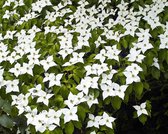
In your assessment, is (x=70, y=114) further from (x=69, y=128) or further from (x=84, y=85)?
(x=84, y=85)

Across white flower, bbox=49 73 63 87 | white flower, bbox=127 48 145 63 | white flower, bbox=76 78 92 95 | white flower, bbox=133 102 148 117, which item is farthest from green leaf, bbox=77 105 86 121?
white flower, bbox=127 48 145 63

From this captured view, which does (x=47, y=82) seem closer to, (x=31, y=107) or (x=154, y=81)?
(x=31, y=107)

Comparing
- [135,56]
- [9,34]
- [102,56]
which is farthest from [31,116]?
[9,34]

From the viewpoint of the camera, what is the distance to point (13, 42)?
9.22 feet

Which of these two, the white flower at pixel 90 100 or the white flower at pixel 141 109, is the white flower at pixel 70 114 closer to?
the white flower at pixel 90 100

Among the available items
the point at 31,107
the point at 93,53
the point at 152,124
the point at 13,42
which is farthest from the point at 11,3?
the point at 152,124

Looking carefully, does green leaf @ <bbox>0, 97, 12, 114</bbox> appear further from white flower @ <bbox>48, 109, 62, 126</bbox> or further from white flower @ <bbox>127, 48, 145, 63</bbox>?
white flower @ <bbox>127, 48, 145, 63</bbox>

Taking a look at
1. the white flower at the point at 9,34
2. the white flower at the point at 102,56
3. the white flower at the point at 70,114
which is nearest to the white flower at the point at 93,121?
the white flower at the point at 70,114

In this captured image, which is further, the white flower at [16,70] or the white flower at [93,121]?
the white flower at [16,70]

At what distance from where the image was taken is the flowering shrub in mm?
2152

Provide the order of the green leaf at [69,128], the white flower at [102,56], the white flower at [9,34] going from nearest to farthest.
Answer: the green leaf at [69,128] → the white flower at [102,56] → the white flower at [9,34]

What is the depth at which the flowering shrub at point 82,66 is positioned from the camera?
7.06ft

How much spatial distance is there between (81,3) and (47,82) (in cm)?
91

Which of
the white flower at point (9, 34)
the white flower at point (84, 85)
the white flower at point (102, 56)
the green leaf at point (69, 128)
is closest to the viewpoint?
the green leaf at point (69, 128)
